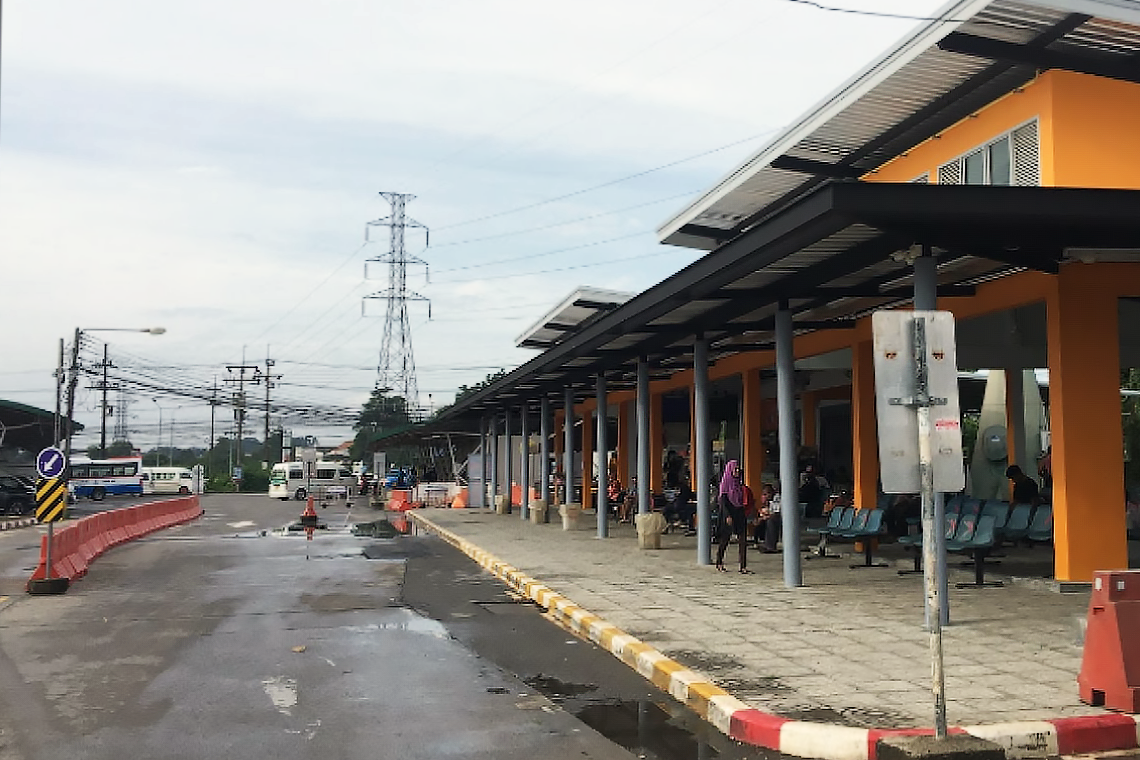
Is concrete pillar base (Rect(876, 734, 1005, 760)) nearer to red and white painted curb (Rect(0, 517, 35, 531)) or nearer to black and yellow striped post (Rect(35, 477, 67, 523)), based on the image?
black and yellow striped post (Rect(35, 477, 67, 523))

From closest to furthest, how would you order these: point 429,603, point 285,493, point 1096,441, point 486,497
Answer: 1. point 1096,441
2. point 429,603
3. point 486,497
4. point 285,493

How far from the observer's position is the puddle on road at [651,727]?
6438mm

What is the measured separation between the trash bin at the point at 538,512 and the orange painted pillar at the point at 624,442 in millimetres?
8086

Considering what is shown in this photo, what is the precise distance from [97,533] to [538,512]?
11313mm

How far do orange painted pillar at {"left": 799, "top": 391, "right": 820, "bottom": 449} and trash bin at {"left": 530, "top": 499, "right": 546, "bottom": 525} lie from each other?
8213 millimetres

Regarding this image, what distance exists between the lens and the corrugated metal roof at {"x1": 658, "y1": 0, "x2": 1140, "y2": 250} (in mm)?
11125

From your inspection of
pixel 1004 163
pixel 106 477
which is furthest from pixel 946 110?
pixel 106 477

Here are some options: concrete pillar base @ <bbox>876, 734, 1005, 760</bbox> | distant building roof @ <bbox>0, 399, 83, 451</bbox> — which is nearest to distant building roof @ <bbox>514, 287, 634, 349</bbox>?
concrete pillar base @ <bbox>876, 734, 1005, 760</bbox>

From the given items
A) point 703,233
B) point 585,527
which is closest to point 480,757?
point 703,233

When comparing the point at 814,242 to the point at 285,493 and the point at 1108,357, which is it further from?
the point at 285,493

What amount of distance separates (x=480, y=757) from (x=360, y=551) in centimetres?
1584

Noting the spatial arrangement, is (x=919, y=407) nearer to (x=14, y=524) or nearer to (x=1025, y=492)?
(x=1025, y=492)

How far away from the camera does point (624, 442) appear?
37.4m

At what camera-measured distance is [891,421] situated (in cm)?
612
